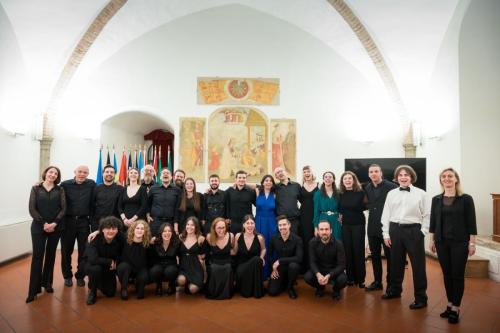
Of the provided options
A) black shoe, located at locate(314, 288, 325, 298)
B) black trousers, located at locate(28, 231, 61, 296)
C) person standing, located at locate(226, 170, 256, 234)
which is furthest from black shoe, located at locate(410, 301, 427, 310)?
black trousers, located at locate(28, 231, 61, 296)

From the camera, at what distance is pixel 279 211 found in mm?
4566

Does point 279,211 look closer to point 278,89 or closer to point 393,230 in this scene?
point 393,230

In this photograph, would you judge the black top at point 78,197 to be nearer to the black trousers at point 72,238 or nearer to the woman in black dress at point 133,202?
the black trousers at point 72,238

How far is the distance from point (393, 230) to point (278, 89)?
4390 mm

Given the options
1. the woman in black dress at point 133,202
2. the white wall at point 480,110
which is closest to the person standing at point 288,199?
the woman in black dress at point 133,202

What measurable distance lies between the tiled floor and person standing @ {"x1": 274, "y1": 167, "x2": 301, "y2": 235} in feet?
3.10

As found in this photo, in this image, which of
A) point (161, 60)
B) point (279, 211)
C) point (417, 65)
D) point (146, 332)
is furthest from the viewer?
point (161, 60)

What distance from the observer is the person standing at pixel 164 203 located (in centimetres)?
443

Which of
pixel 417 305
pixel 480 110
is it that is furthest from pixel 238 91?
pixel 417 305

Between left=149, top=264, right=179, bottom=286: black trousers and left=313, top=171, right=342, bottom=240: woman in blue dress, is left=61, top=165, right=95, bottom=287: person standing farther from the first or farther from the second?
left=313, top=171, right=342, bottom=240: woman in blue dress

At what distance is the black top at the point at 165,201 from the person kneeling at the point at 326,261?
1.92 m

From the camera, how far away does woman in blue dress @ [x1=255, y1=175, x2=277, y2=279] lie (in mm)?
4555

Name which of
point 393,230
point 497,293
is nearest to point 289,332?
point 393,230

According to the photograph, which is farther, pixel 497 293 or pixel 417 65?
pixel 417 65
